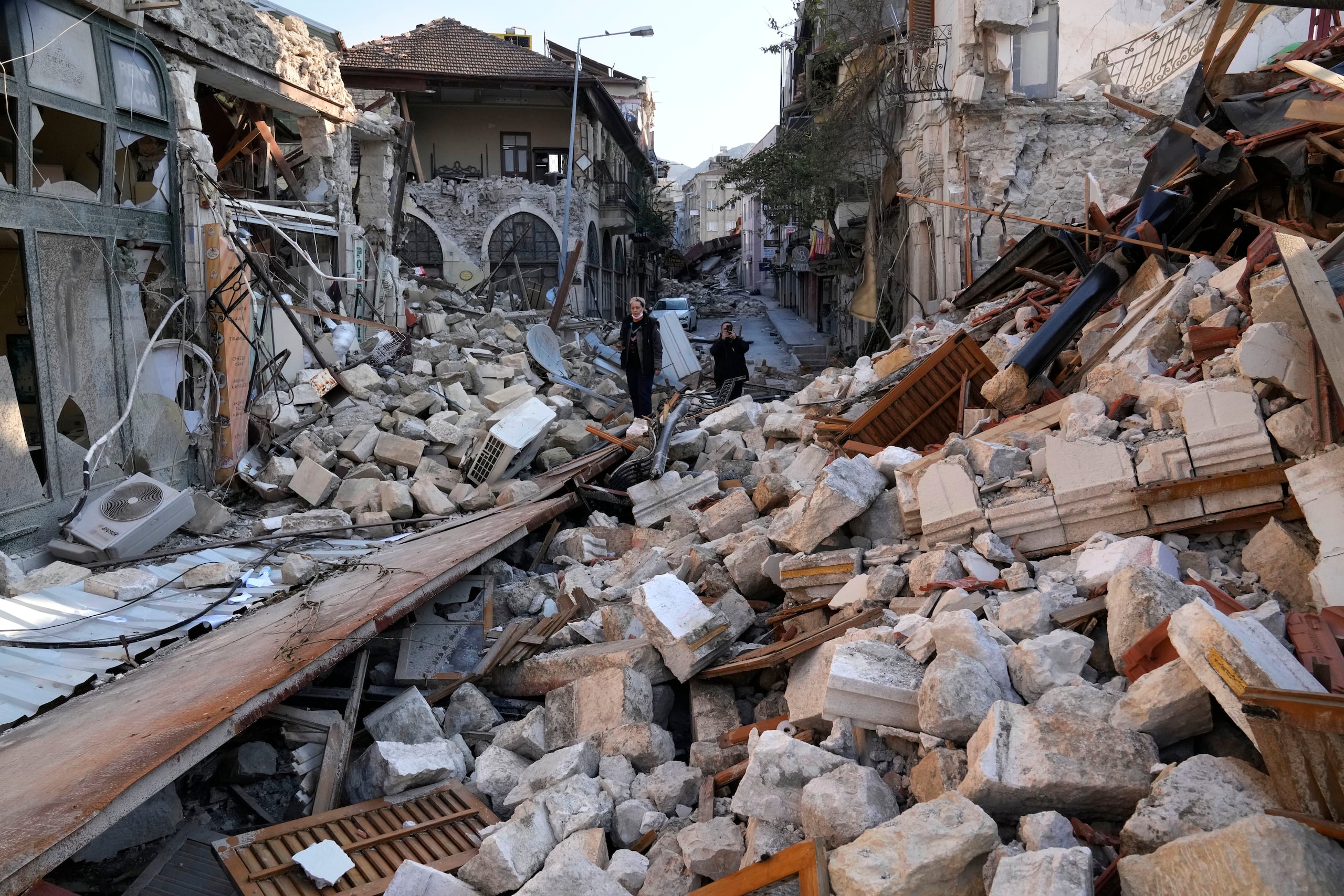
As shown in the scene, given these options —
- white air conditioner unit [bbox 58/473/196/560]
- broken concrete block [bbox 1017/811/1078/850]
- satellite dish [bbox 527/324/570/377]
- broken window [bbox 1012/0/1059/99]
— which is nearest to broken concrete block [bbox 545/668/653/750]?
broken concrete block [bbox 1017/811/1078/850]

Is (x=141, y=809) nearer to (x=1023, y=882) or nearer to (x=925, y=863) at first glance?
(x=925, y=863)

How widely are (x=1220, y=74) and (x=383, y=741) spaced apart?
29.2 feet

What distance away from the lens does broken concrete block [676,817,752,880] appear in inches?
126

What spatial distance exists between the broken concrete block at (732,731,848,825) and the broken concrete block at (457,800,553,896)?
2.58 ft

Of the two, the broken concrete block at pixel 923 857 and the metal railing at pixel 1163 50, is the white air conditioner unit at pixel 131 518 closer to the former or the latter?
the broken concrete block at pixel 923 857

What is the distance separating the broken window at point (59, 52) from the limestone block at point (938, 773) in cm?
802

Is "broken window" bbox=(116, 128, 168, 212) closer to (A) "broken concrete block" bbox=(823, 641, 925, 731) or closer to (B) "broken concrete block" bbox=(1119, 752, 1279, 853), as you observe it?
(A) "broken concrete block" bbox=(823, 641, 925, 731)

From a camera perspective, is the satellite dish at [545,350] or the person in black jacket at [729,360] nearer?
the satellite dish at [545,350]

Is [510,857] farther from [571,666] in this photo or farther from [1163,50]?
[1163,50]

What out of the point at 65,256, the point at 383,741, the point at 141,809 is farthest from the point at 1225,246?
the point at 65,256

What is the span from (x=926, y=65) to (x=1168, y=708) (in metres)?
15.0

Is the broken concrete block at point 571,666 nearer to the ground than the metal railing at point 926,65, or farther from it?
nearer to the ground

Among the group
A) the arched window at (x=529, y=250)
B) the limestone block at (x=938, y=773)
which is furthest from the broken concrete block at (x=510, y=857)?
the arched window at (x=529, y=250)

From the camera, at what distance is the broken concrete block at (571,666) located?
15.5ft
